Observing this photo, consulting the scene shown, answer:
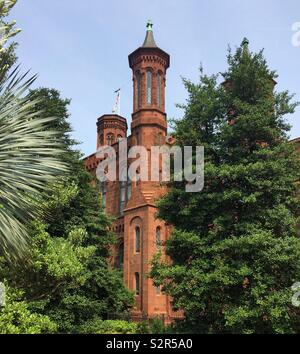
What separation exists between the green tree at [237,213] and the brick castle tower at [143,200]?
13326 mm

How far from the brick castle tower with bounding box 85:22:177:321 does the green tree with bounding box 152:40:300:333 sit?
13326 mm

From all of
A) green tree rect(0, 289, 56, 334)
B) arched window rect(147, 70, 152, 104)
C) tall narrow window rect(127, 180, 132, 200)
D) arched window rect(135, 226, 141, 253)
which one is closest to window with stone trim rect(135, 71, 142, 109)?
arched window rect(147, 70, 152, 104)

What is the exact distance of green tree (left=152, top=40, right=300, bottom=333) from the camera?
13.9 m

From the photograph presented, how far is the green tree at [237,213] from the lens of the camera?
1394 cm

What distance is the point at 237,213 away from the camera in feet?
51.6

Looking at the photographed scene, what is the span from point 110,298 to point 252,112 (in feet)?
39.4

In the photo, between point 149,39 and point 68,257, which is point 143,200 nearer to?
point 149,39

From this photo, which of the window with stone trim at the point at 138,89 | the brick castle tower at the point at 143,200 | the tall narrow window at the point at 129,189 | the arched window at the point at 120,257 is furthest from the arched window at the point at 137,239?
the window with stone trim at the point at 138,89

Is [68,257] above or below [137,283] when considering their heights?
above

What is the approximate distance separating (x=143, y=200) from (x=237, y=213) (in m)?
16.9

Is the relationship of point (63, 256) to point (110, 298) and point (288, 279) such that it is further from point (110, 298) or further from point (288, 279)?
point (110, 298)

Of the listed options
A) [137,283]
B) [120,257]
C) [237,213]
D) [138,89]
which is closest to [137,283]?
[137,283]

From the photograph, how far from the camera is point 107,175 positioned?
130ft
